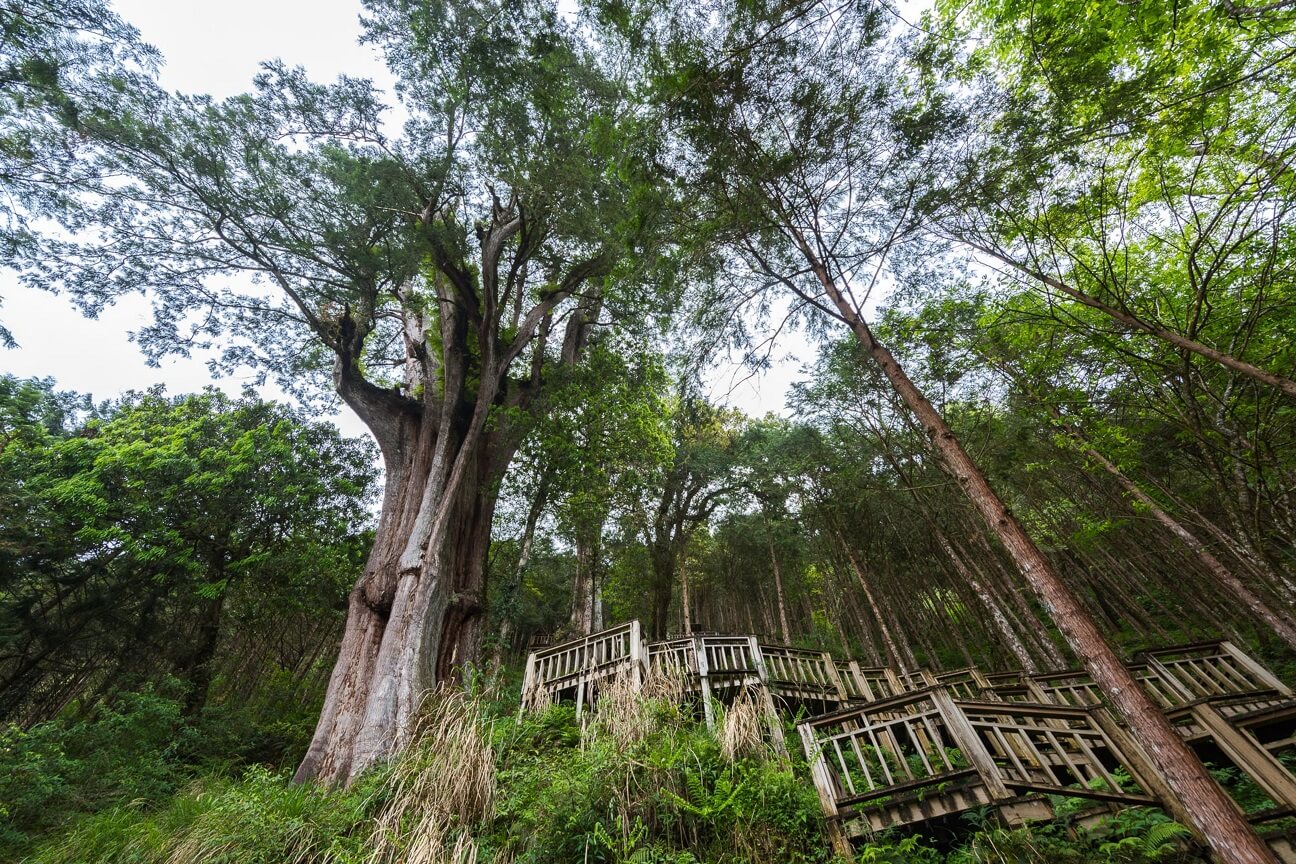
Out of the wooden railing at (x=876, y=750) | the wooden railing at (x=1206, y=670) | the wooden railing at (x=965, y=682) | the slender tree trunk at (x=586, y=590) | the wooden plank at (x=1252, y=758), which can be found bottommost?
the wooden plank at (x=1252, y=758)

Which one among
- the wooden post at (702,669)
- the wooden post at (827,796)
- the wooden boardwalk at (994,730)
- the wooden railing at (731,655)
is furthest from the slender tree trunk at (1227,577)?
the wooden post at (702,669)

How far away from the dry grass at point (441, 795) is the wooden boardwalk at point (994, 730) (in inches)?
47.4

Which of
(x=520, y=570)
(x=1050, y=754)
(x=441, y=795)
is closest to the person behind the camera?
(x=441, y=795)

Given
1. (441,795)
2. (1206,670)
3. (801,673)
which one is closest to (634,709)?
(441,795)

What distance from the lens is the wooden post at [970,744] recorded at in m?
2.97

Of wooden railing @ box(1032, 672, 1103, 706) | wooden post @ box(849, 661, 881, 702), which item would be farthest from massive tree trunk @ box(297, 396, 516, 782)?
wooden railing @ box(1032, 672, 1103, 706)

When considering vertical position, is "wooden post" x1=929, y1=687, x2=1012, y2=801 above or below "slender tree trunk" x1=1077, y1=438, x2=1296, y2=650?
below

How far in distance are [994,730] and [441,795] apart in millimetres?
4079

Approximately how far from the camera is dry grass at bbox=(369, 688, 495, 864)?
106 inches

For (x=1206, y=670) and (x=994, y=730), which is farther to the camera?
(x=1206, y=670)

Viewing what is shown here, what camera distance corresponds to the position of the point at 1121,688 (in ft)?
9.10

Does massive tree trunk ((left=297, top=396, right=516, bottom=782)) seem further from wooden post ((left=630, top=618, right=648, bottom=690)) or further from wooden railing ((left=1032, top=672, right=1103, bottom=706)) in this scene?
wooden railing ((left=1032, top=672, right=1103, bottom=706))

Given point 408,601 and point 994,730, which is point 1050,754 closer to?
point 994,730

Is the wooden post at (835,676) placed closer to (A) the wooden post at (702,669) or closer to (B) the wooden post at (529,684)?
(A) the wooden post at (702,669)
